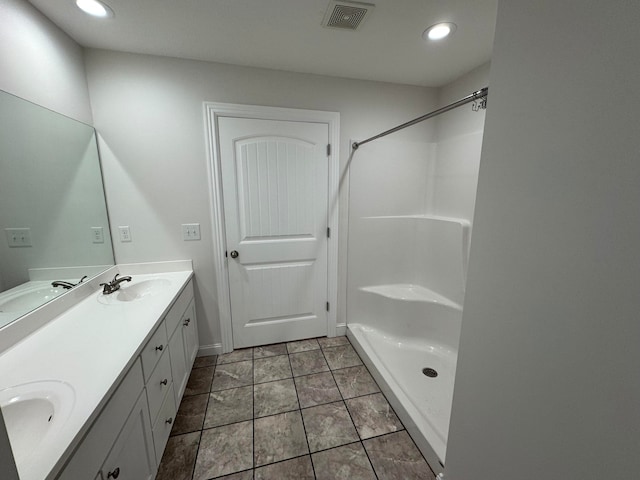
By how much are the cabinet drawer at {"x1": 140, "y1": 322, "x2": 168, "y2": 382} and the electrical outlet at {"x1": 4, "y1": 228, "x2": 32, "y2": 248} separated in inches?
28.9

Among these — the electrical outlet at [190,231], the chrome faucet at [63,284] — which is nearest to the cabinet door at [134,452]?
the chrome faucet at [63,284]

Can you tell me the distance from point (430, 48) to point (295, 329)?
2454mm

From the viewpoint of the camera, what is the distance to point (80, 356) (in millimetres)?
970

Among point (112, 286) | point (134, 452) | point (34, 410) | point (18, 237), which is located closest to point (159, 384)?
point (134, 452)

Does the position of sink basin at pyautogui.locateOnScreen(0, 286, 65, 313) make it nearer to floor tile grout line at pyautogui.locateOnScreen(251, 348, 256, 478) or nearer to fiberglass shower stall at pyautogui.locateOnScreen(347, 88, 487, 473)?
floor tile grout line at pyautogui.locateOnScreen(251, 348, 256, 478)

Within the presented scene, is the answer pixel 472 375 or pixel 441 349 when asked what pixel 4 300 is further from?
pixel 441 349

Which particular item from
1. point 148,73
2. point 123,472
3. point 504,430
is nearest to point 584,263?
point 504,430

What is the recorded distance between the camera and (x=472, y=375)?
88 cm

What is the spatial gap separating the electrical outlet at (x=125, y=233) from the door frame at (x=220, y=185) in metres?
0.60

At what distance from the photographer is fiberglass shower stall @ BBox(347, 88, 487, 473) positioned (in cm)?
203

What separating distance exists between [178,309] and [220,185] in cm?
96

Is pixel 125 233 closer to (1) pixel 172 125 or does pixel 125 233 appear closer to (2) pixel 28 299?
(2) pixel 28 299

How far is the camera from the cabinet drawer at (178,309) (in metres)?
1.46

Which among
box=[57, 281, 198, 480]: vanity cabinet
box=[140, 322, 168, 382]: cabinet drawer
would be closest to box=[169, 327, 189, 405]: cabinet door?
box=[57, 281, 198, 480]: vanity cabinet
